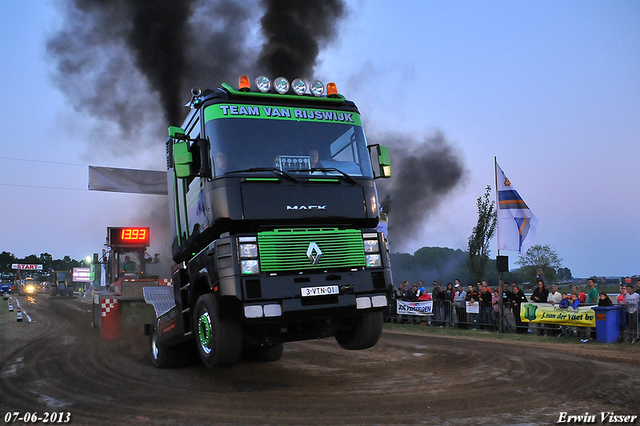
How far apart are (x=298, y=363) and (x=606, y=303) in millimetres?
7921

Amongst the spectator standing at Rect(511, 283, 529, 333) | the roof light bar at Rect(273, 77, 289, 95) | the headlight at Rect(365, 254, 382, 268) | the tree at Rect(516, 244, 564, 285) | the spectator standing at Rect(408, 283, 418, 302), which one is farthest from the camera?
the tree at Rect(516, 244, 564, 285)

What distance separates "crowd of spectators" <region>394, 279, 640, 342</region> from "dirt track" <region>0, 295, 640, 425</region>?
1796mm

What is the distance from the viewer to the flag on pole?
16094 millimetres

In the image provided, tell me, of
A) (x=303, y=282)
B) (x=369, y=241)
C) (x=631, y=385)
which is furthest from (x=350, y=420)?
(x=631, y=385)

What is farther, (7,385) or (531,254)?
(531,254)

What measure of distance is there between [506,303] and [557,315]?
5.83 feet

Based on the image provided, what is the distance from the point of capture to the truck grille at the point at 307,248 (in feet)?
19.5

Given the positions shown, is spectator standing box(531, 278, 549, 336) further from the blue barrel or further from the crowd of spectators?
the blue barrel

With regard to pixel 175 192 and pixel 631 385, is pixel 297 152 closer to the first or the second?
pixel 175 192

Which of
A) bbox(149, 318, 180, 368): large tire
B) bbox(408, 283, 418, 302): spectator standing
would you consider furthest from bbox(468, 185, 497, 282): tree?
bbox(149, 318, 180, 368): large tire

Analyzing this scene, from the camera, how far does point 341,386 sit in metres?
7.34

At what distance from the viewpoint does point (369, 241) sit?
652 cm

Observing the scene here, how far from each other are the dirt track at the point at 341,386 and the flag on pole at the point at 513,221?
526cm

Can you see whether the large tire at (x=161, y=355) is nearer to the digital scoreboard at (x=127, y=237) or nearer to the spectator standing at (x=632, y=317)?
the digital scoreboard at (x=127, y=237)
